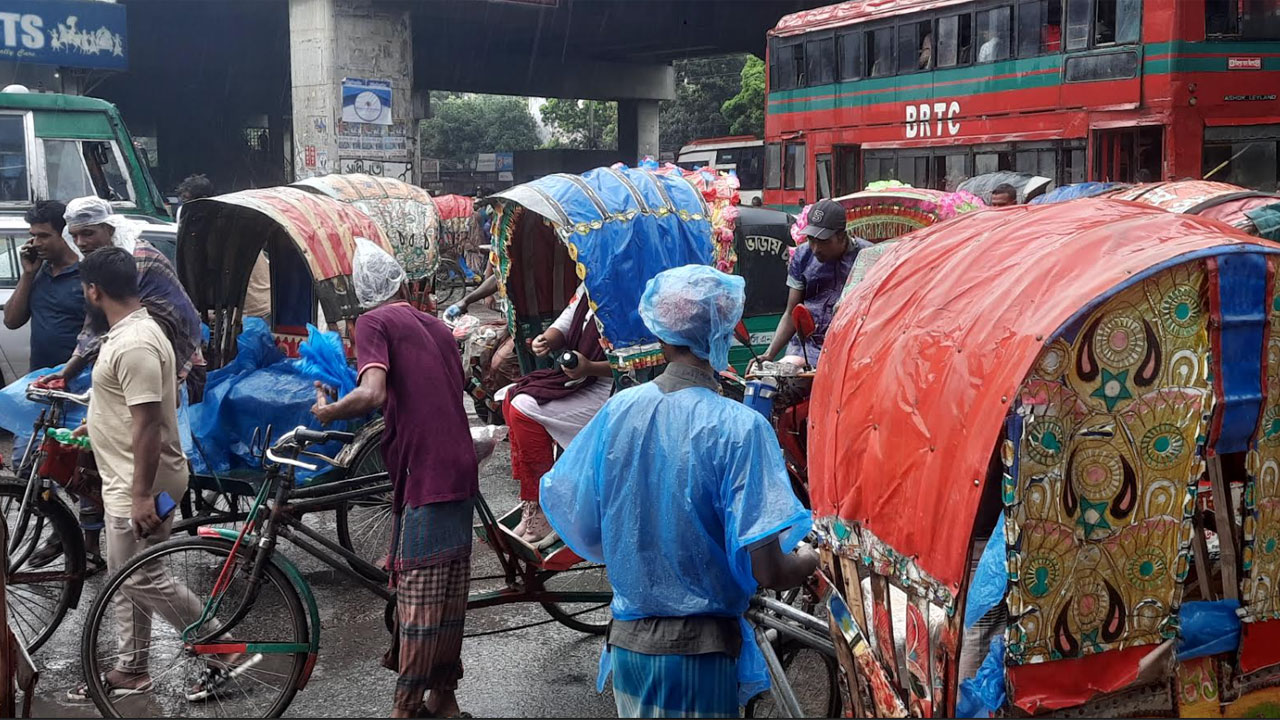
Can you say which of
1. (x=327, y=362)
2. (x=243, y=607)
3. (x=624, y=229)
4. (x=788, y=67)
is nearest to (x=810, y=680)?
(x=243, y=607)

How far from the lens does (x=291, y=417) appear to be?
19.9ft

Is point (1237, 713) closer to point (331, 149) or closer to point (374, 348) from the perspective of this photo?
point (374, 348)

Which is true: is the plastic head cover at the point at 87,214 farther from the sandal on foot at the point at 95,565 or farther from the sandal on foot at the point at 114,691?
the sandal on foot at the point at 114,691

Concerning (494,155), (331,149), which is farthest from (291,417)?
(494,155)

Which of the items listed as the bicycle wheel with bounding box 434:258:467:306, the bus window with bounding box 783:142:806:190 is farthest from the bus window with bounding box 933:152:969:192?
the bicycle wheel with bounding box 434:258:467:306

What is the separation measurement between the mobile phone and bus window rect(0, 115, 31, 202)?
8753 mm

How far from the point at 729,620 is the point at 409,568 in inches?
62.6

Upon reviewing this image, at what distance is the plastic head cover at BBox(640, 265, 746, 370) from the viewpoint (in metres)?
2.97

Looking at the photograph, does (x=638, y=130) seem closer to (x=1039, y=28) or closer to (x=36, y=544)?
(x=1039, y=28)

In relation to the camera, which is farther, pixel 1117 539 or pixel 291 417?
pixel 291 417

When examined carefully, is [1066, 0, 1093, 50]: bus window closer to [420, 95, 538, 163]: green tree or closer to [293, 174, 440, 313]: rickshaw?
[293, 174, 440, 313]: rickshaw

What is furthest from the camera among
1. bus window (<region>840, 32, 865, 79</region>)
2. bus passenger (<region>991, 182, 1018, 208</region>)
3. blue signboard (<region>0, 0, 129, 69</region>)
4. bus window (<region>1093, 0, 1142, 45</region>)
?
blue signboard (<region>0, 0, 129, 69</region>)

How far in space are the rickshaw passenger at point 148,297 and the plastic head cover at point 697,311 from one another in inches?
132

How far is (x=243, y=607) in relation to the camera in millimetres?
4301
